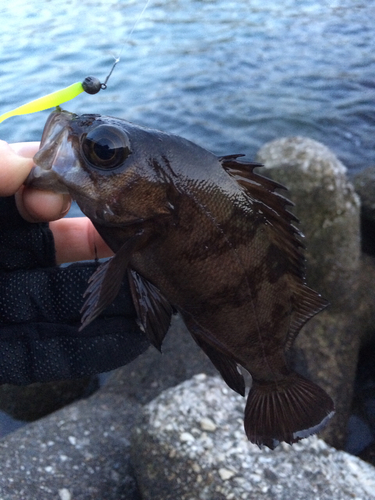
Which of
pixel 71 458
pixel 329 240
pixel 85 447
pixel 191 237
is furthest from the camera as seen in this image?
pixel 329 240

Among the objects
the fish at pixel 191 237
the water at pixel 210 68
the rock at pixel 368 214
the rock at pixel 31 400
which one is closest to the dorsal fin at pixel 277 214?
the fish at pixel 191 237

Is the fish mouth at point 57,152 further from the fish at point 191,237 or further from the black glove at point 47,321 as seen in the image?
the black glove at point 47,321

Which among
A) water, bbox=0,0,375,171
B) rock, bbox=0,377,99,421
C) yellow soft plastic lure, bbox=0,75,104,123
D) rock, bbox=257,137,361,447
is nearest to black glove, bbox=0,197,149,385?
yellow soft plastic lure, bbox=0,75,104,123

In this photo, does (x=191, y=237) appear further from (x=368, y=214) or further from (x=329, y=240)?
(x=368, y=214)

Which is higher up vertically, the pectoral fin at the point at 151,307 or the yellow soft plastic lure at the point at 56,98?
the yellow soft plastic lure at the point at 56,98

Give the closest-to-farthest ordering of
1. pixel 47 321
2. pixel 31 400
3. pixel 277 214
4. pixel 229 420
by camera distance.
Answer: pixel 277 214, pixel 47 321, pixel 229 420, pixel 31 400

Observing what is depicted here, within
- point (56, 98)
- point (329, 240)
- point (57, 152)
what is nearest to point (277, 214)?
point (57, 152)
